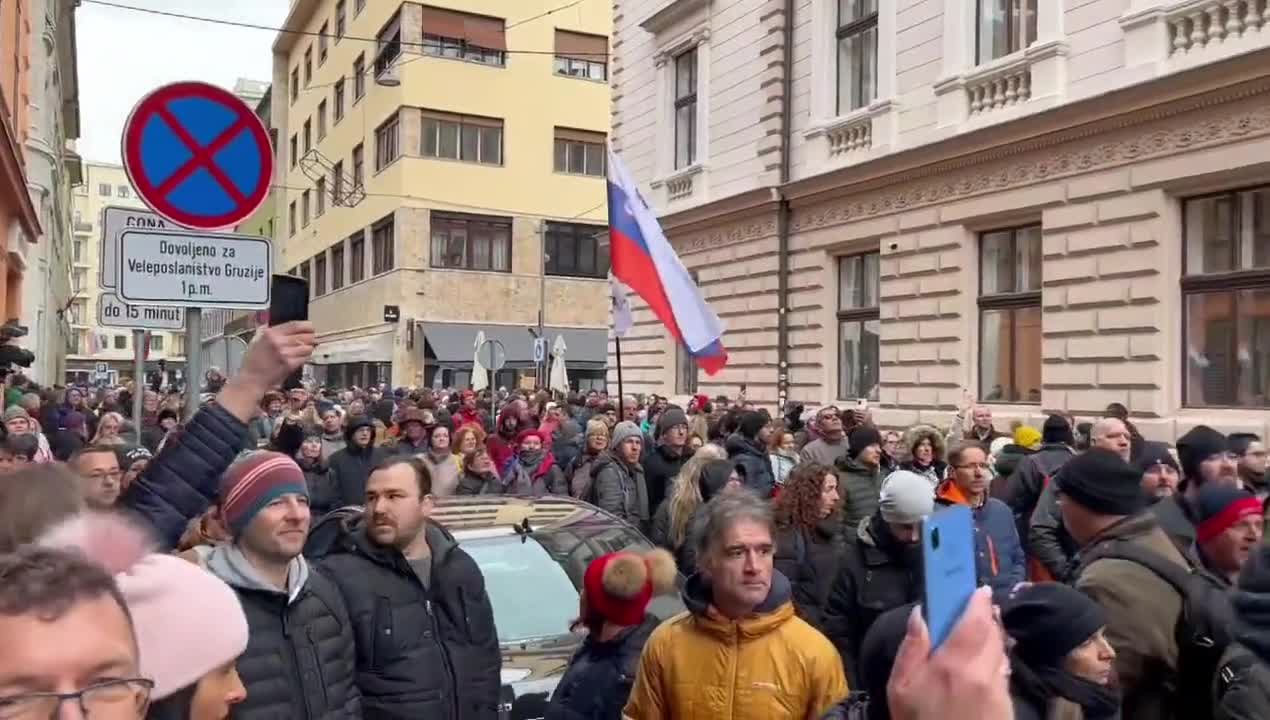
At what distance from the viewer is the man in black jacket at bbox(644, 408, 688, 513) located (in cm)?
911

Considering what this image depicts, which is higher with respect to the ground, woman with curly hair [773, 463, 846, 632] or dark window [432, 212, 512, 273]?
dark window [432, 212, 512, 273]

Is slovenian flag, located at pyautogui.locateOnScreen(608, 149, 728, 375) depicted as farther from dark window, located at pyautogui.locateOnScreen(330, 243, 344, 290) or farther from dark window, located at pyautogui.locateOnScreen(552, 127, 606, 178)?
A: dark window, located at pyautogui.locateOnScreen(330, 243, 344, 290)

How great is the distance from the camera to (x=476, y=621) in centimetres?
421

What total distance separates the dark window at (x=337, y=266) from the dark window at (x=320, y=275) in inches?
60.3

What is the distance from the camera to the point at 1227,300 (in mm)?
11828

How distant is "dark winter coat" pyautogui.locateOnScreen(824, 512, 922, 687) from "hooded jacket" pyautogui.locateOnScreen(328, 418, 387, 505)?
16.0ft

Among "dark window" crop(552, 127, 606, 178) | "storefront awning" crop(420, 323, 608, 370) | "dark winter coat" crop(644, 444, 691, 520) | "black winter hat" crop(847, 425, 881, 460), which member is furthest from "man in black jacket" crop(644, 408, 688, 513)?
"dark window" crop(552, 127, 606, 178)

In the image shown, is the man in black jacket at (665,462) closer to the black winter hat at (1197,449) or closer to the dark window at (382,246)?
the black winter hat at (1197,449)

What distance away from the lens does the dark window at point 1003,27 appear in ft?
47.0

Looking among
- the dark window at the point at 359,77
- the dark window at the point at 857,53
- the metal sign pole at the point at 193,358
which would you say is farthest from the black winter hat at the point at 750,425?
the dark window at the point at 359,77

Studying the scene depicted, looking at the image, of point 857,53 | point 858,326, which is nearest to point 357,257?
point 857,53

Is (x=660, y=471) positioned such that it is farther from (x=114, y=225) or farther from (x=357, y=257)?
(x=357, y=257)

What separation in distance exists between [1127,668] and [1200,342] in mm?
10203

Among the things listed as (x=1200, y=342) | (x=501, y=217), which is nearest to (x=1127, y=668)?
(x=1200, y=342)
